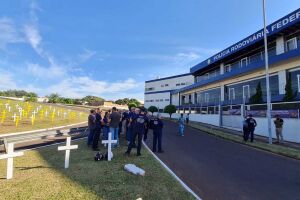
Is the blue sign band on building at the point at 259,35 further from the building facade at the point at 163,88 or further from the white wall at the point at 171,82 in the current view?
the building facade at the point at 163,88

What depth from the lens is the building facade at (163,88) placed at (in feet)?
198

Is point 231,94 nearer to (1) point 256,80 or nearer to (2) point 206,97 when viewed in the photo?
(1) point 256,80

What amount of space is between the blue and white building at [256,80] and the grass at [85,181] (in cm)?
1359

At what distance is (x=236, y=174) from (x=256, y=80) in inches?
840

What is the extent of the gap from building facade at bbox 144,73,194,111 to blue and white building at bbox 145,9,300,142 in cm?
2115

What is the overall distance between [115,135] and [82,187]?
5.53m

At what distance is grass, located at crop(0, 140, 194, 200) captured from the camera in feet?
17.4

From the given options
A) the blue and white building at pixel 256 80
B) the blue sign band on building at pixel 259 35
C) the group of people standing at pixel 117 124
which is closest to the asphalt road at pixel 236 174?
the group of people standing at pixel 117 124

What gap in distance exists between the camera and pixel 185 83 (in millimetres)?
59844

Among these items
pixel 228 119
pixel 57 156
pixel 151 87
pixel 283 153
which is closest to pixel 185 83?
pixel 151 87

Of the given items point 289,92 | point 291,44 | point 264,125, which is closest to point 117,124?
point 264,125

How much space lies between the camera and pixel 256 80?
26797 millimetres

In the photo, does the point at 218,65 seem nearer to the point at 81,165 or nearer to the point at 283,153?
the point at 283,153

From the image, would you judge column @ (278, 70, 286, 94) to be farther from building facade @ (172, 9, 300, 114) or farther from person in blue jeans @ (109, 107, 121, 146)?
person in blue jeans @ (109, 107, 121, 146)
